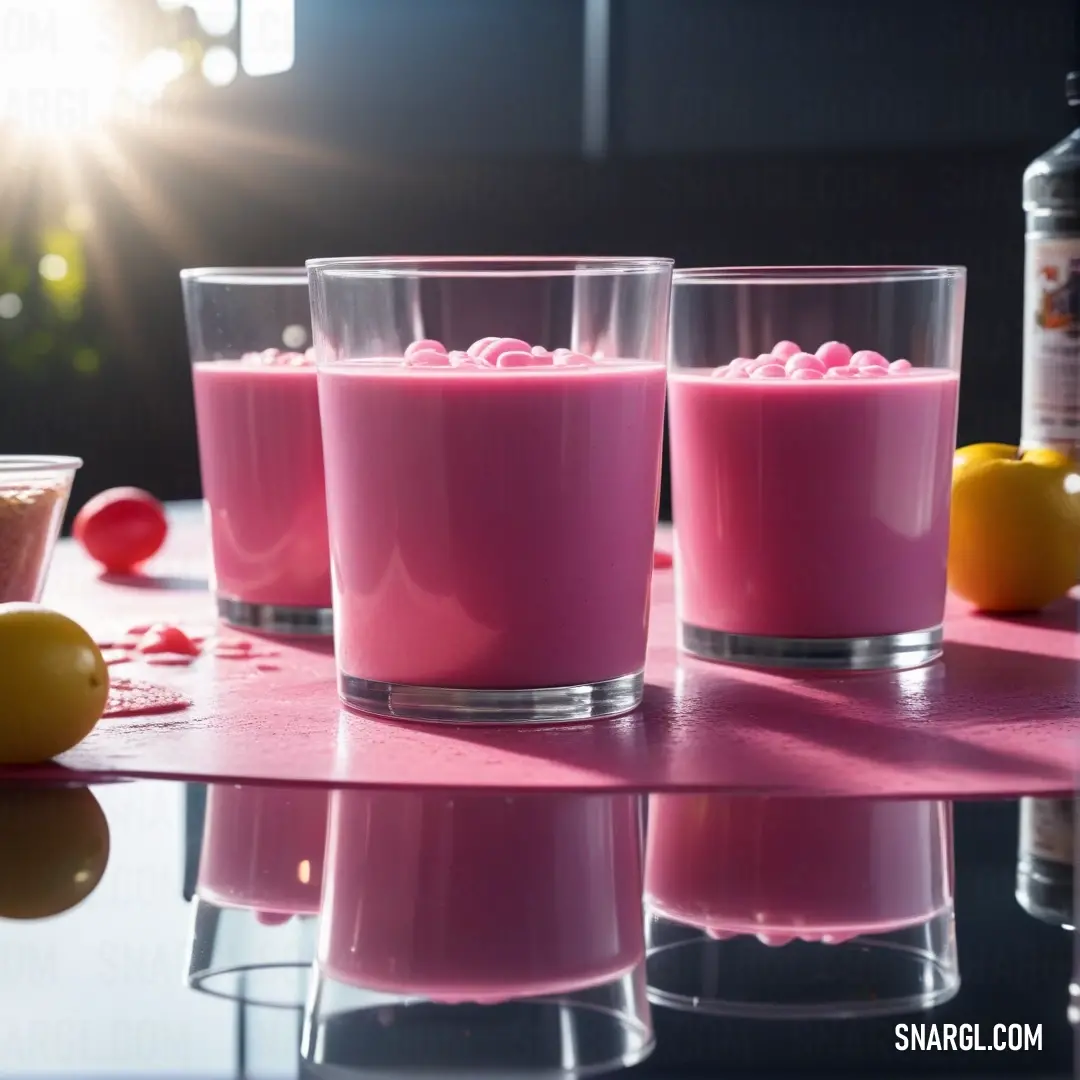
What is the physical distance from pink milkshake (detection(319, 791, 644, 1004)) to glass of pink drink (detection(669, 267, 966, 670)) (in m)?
0.43

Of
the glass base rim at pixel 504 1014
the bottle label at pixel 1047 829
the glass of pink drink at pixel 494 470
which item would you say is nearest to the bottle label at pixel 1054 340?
the glass of pink drink at pixel 494 470

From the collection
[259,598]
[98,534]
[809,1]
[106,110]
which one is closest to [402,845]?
[259,598]

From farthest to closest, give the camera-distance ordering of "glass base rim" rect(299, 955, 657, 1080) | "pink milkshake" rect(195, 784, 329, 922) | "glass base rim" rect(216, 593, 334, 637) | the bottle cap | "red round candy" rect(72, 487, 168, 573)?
1. "red round candy" rect(72, 487, 168, 573)
2. the bottle cap
3. "glass base rim" rect(216, 593, 334, 637)
4. "pink milkshake" rect(195, 784, 329, 922)
5. "glass base rim" rect(299, 955, 657, 1080)

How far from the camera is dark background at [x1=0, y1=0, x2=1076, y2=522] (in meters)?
3.37

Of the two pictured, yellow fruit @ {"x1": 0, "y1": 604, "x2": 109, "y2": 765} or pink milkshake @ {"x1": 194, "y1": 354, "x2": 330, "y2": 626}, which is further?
pink milkshake @ {"x1": 194, "y1": 354, "x2": 330, "y2": 626}

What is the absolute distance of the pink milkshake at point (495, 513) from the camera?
118 cm

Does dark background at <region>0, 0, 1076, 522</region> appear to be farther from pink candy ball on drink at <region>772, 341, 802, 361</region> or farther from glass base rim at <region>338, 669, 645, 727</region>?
glass base rim at <region>338, 669, 645, 727</region>

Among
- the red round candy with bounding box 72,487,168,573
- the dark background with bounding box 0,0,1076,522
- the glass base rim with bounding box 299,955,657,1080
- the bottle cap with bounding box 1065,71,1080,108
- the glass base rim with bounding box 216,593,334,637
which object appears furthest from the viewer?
the dark background with bounding box 0,0,1076,522

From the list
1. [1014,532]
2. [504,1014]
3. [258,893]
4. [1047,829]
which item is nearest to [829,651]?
[1014,532]

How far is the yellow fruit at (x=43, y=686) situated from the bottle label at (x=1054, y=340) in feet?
3.53

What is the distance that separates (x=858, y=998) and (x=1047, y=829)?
31 centimetres

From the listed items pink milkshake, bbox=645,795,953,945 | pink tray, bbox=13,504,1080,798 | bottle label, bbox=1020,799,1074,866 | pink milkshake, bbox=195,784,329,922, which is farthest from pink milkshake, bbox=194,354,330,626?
bottle label, bbox=1020,799,1074,866

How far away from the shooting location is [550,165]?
3559 millimetres

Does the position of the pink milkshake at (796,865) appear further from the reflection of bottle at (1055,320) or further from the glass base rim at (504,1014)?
the reflection of bottle at (1055,320)
